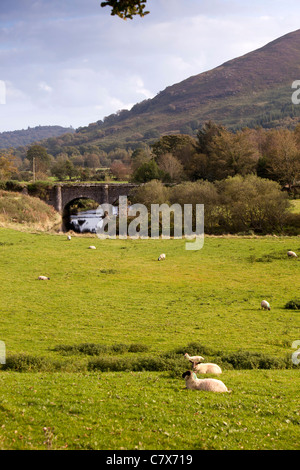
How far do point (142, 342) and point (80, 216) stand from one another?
10464 cm

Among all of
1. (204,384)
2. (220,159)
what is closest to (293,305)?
(204,384)

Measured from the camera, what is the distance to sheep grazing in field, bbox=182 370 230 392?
11.6m

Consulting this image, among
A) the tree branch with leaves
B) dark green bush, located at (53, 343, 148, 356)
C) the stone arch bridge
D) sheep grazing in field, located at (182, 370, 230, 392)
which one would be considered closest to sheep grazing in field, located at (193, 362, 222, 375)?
sheep grazing in field, located at (182, 370, 230, 392)

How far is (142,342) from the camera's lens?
18.0 m

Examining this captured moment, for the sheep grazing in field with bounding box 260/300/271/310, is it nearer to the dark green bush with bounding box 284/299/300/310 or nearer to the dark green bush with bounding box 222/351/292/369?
the dark green bush with bounding box 284/299/300/310

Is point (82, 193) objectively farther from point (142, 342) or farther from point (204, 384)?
point (204, 384)

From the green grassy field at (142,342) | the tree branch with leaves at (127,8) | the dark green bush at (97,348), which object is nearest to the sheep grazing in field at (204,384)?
the green grassy field at (142,342)

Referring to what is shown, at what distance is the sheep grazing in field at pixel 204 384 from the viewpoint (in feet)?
38.0

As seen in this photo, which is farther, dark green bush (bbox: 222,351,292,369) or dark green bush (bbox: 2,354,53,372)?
dark green bush (bbox: 222,351,292,369)

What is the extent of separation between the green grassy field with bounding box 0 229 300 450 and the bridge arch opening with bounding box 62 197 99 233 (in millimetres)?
52214
